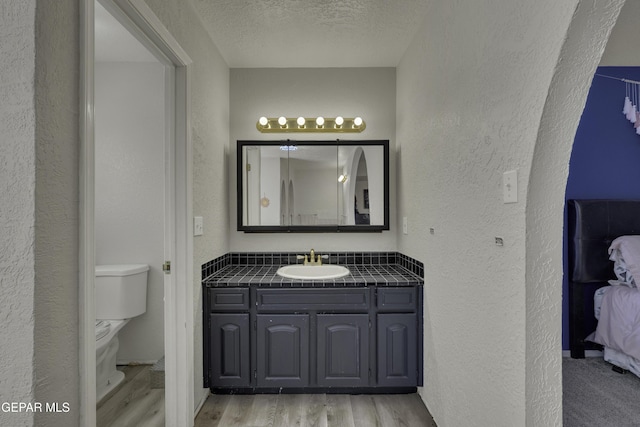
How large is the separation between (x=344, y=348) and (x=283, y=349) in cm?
41

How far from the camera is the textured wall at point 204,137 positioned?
1838mm

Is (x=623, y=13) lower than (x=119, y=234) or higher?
higher

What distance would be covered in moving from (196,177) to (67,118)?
104 centimetres

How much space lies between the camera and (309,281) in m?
2.11

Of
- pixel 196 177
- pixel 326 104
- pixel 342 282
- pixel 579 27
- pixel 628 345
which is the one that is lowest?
pixel 628 345

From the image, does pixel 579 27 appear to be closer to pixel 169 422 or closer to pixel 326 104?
pixel 326 104

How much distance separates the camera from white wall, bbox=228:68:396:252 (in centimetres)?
268

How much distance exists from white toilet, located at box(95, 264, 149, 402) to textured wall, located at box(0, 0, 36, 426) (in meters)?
1.63

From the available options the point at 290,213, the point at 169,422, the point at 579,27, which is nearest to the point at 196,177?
the point at 290,213

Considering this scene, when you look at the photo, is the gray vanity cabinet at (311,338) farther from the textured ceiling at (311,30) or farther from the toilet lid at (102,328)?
the textured ceiling at (311,30)

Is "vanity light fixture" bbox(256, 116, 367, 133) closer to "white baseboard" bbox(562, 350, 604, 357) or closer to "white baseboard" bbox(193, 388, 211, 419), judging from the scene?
"white baseboard" bbox(193, 388, 211, 419)

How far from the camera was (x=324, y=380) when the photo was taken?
210 centimetres

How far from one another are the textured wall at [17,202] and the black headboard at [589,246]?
3101mm

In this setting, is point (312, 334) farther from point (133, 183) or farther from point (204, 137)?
point (133, 183)
